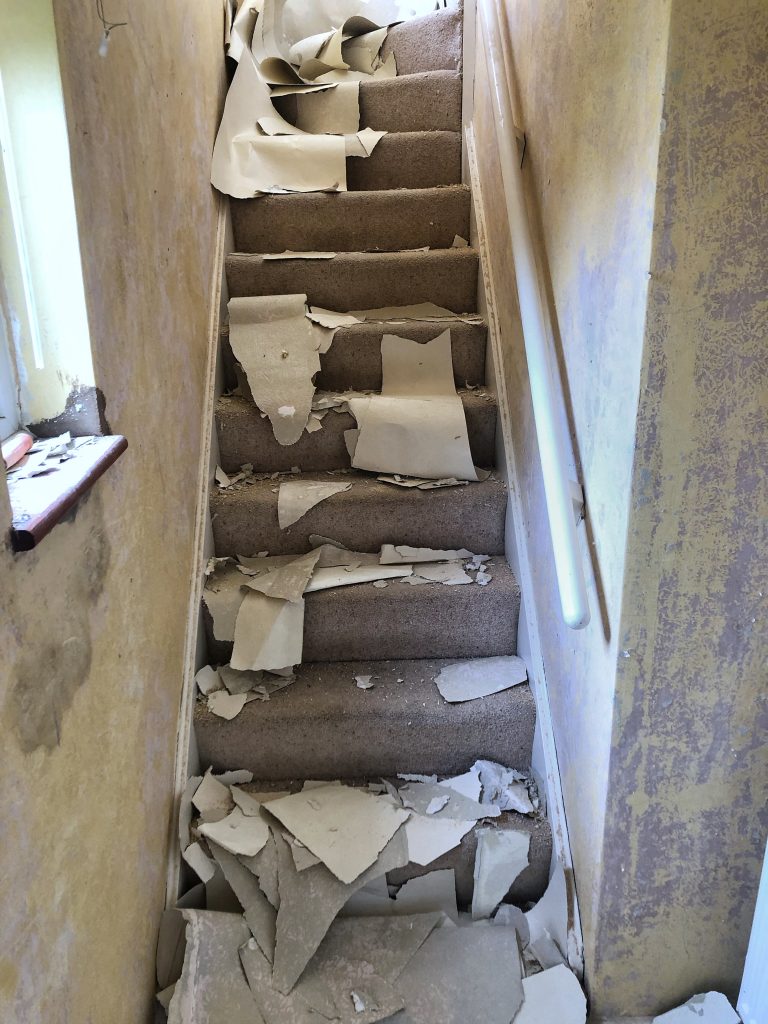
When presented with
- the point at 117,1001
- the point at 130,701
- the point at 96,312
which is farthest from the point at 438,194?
the point at 117,1001

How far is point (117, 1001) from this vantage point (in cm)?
119

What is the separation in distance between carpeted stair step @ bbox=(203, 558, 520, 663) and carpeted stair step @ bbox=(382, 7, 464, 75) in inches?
72.9

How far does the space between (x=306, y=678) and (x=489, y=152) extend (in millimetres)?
1551

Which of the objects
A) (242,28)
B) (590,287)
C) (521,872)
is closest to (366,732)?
(521,872)

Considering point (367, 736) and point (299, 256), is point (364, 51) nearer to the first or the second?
point (299, 256)

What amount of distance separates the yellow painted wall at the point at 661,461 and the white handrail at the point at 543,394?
0.05 m

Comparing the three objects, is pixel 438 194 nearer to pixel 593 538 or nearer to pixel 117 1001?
pixel 593 538

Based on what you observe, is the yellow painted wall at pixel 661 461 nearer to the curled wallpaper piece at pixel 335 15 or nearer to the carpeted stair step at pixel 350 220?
the carpeted stair step at pixel 350 220

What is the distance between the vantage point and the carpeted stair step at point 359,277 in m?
2.23

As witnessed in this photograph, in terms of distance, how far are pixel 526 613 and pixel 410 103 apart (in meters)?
1.83

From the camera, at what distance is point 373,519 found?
6.23 ft

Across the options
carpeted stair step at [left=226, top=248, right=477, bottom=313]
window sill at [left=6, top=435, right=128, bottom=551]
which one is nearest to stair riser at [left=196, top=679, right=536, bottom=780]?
window sill at [left=6, top=435, right=128, bottom=551]

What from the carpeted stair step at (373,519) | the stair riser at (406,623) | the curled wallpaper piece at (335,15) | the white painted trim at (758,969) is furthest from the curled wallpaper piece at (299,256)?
the white painted trim at (758,969)

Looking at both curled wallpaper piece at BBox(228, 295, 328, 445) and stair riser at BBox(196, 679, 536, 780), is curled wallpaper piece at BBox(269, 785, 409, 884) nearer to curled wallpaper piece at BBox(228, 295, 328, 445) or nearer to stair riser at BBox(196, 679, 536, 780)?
stair riser at BBox(196, 679, 536, 780)
